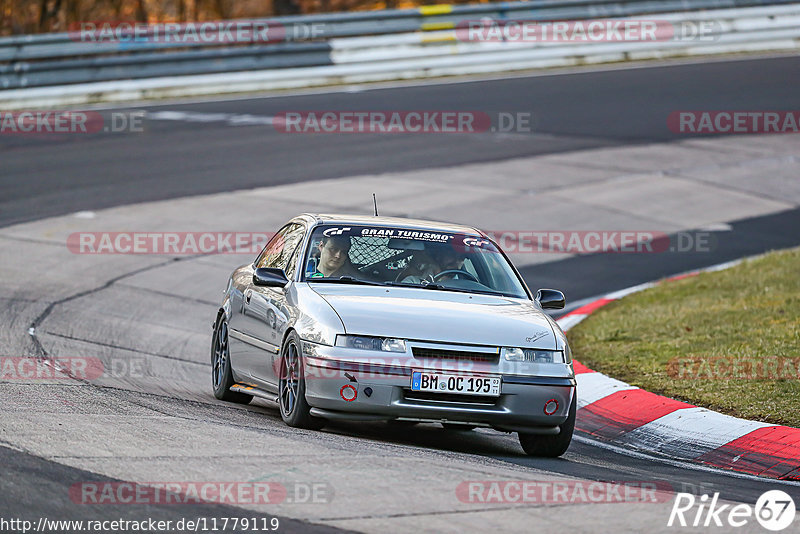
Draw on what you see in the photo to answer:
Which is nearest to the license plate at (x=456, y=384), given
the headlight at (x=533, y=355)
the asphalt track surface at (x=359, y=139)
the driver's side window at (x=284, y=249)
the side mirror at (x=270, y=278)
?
the headlight at (x=533, y=355)

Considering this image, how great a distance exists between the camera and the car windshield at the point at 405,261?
8633 millimetres

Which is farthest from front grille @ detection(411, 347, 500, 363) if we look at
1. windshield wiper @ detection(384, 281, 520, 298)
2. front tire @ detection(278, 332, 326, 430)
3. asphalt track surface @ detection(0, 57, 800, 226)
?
asphalt track surface @ detection(0, 57, 800, 226)

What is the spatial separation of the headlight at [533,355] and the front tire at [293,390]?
126 cm

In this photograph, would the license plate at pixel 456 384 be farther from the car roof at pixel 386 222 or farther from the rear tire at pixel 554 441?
the car roof at pixel 386 222

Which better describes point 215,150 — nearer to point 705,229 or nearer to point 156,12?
point 705,229

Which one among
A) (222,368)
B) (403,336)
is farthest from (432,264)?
(222,368)

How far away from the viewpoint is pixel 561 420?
25.6 feet

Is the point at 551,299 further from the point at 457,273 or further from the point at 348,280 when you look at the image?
the point at 348,280

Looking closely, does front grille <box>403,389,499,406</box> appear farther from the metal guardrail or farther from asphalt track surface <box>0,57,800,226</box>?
the metal guardrail

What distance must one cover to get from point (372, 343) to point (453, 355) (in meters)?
0.49

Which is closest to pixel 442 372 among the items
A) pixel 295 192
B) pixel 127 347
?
pixel 127 347

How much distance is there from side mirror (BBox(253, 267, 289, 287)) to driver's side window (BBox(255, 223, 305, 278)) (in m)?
0.18

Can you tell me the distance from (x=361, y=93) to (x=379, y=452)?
19.0 metres

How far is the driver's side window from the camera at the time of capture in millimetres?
9117
